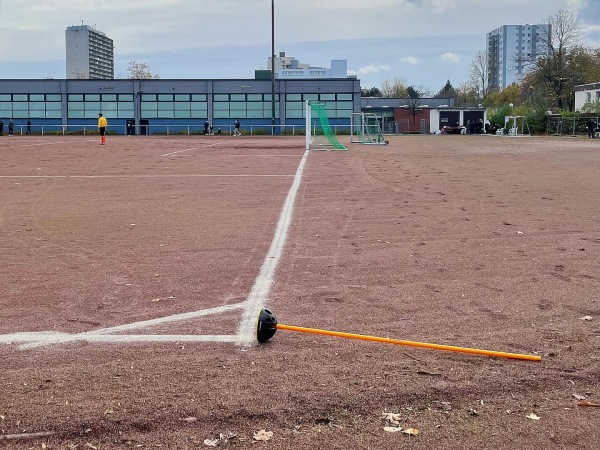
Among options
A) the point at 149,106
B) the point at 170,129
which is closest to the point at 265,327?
the point at 170,129

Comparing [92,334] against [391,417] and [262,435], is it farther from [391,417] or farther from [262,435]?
[391,417]

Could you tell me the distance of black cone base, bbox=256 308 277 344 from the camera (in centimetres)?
567

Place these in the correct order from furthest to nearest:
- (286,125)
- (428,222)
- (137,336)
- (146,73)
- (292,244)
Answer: (146,73) < (286,125) < (428,222) < (292,244) < (137,336)

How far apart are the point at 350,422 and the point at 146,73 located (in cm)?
12984

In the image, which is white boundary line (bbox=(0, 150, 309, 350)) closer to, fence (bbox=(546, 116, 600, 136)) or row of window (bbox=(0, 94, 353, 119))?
fence (bbox=(546, 116, 600, 136))

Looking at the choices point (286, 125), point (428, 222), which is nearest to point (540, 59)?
point (286, 125)

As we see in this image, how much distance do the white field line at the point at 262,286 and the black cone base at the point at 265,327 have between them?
0.36 ft

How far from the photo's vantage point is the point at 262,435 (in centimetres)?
421

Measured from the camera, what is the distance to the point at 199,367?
523 centimetres

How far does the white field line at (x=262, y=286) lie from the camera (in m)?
6.02

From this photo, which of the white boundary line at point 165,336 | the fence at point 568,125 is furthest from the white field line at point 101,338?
the fence at point 568,125

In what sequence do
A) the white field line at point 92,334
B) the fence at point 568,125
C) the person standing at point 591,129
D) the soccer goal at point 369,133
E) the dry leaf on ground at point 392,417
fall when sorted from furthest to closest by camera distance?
the fence at point 568,125
the person standing at point 591,129
the soccer goal at point 369,133
the white field line at point 92,334
the dry leaf on ground at point 392,417

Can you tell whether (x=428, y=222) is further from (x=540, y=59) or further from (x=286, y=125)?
(x=540, y=59)

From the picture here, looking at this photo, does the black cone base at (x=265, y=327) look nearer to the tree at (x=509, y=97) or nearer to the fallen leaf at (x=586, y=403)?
the fallen leaf at (x=586, y=403)
